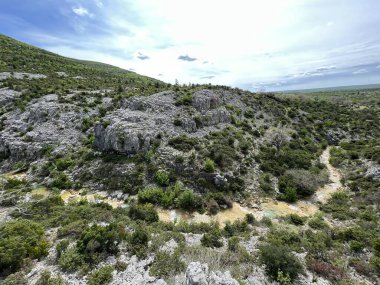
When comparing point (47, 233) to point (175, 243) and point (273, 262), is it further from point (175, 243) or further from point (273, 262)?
point (273, 262)

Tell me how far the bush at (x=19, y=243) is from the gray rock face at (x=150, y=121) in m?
13.7

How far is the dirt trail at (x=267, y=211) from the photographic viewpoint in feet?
61.0

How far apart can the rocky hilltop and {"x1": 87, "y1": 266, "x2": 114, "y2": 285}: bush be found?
0.05m

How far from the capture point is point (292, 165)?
28.6m

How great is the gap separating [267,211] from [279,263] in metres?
9.79

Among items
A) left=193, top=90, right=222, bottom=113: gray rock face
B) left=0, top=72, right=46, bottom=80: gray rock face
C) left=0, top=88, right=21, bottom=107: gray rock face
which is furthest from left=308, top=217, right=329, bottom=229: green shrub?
left=0, top=72, right=46, bottom=80: gray rock face

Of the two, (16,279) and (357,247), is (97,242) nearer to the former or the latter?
(16,279)

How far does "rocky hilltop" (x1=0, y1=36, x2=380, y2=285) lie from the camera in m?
10.9

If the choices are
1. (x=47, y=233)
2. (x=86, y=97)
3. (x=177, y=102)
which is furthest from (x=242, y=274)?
(x=86, y=97)

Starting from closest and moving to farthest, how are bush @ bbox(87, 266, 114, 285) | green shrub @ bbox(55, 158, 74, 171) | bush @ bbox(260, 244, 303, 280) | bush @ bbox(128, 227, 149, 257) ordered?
bush @ bbox(87, 266, 114, 285), bush @ bbox(260, 244, 303, 280), bush @ bbox(128, 227, 149, 257), green shrub @ bbox(55, 158, 74, 171)

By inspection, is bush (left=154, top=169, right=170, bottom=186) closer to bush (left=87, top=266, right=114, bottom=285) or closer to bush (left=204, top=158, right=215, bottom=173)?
bush (left=204, top=158, right=215, bottom=173)

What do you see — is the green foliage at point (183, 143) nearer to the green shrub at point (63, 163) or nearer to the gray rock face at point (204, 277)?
the green shrub at point (63, 163)

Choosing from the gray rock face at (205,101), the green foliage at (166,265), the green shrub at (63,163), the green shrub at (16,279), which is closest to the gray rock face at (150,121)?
the gray rock face at (205,101)

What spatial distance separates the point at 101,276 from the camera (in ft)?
32.5
